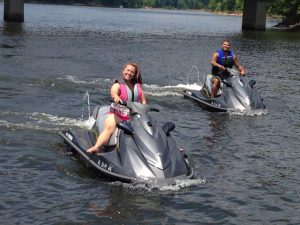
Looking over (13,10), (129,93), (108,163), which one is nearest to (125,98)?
(129,93)

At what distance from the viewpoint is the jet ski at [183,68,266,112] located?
1684cm

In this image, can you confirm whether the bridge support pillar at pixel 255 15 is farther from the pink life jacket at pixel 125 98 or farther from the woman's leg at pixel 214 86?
the pink life jacket at pixel 125 98

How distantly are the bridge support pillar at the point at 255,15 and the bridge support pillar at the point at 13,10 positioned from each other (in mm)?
33496

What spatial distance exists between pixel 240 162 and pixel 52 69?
15679 mm

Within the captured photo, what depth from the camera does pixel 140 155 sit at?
9.77 meters

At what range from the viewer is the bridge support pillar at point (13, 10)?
6681 cm

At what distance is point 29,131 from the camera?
13484 mm

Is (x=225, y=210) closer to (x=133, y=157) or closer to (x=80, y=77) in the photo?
(x=133, y=157)

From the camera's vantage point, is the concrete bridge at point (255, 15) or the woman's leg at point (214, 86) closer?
the woman's leg at point (214, 86)

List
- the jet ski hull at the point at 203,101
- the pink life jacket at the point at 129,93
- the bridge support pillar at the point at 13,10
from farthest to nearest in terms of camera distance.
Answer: the bridge support pillar at the point at 13,10 → the jet ski hull at the point at 203,101 → the pink life jacket at the point at 129,93

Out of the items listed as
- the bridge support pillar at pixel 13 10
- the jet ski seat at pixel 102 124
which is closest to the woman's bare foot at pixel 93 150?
the jet ski seat at pixel 102 124

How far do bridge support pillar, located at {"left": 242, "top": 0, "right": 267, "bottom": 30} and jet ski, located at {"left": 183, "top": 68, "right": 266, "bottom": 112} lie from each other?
221 ft

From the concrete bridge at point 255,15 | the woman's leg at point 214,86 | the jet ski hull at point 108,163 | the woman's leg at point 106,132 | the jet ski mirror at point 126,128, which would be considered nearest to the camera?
the jet ski hull at point 108,163

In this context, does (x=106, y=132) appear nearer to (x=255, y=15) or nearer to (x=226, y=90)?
(x=226, y=90)
